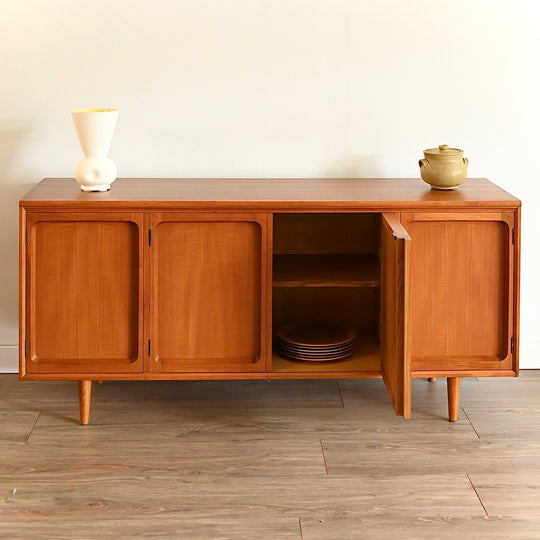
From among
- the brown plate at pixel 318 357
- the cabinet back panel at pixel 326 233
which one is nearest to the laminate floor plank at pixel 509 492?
the brown plate at pixel 318 357

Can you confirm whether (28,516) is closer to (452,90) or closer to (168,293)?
(168,293)

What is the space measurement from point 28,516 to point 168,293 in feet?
2.74

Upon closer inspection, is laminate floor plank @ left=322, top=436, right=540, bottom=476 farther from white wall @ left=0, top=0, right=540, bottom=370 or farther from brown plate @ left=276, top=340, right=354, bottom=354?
white wall @ left=0, top=0, right=540, bottom=370

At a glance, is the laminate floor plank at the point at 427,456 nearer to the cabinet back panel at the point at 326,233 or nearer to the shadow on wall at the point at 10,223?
the cabinet back panel at the point at 326,233

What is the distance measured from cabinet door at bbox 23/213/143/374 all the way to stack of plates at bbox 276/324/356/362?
0.51 meters

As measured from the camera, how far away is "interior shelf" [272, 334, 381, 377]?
2983mm

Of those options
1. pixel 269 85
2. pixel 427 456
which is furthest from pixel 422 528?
pixel 269 85

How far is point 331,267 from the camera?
10.4 ft

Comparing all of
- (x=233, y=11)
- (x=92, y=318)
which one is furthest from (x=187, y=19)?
(x=92, y=318)

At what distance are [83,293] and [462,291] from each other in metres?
1.22

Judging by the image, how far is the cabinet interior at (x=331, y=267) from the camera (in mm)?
3148

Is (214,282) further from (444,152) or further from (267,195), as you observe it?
(444,152)

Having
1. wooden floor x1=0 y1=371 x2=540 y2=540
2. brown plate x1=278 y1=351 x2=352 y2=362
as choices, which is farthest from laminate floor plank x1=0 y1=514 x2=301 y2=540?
brown plate x1=278 y1=351 x2=352 y2=362

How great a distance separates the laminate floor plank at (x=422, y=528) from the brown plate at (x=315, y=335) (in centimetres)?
78
